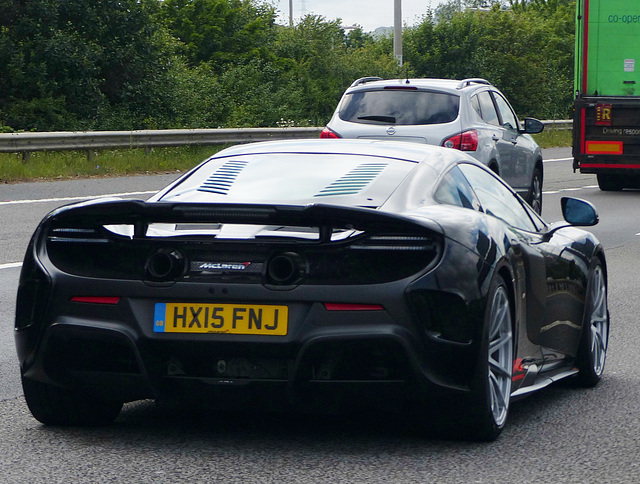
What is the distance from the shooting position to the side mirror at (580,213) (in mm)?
6285

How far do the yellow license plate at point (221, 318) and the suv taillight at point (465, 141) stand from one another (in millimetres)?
8993

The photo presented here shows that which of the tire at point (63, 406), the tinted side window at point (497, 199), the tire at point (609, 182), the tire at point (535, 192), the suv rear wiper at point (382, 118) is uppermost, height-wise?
the tinted side window at point (497, 199)

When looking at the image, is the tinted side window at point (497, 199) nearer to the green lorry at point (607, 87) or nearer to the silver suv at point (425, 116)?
the silver suv at point (425, 116)

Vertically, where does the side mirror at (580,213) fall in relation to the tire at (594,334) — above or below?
above

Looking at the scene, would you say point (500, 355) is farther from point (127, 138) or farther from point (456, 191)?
point (127, 138)

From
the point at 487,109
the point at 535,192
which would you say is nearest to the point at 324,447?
the point at 487,109

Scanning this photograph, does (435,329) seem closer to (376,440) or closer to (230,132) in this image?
(376,440)

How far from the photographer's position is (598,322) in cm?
652

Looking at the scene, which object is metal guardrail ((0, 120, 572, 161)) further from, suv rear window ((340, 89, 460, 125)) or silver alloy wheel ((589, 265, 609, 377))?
silver alloy wheel ((589, 265, 609, 377))

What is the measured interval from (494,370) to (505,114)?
10739 mm

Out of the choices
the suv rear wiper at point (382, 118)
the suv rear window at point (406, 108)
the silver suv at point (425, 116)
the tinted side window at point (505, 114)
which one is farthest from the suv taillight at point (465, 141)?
the tinted side window at point (505, 114)

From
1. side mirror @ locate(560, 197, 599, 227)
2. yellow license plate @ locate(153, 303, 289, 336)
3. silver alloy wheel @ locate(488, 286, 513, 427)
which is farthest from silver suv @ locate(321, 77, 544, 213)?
yellow license plate @ locate(153, 303, 289, 336)

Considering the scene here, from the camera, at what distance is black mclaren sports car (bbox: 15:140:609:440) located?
15.1ft

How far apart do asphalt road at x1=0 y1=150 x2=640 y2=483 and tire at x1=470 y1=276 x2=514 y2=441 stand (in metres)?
0.09
